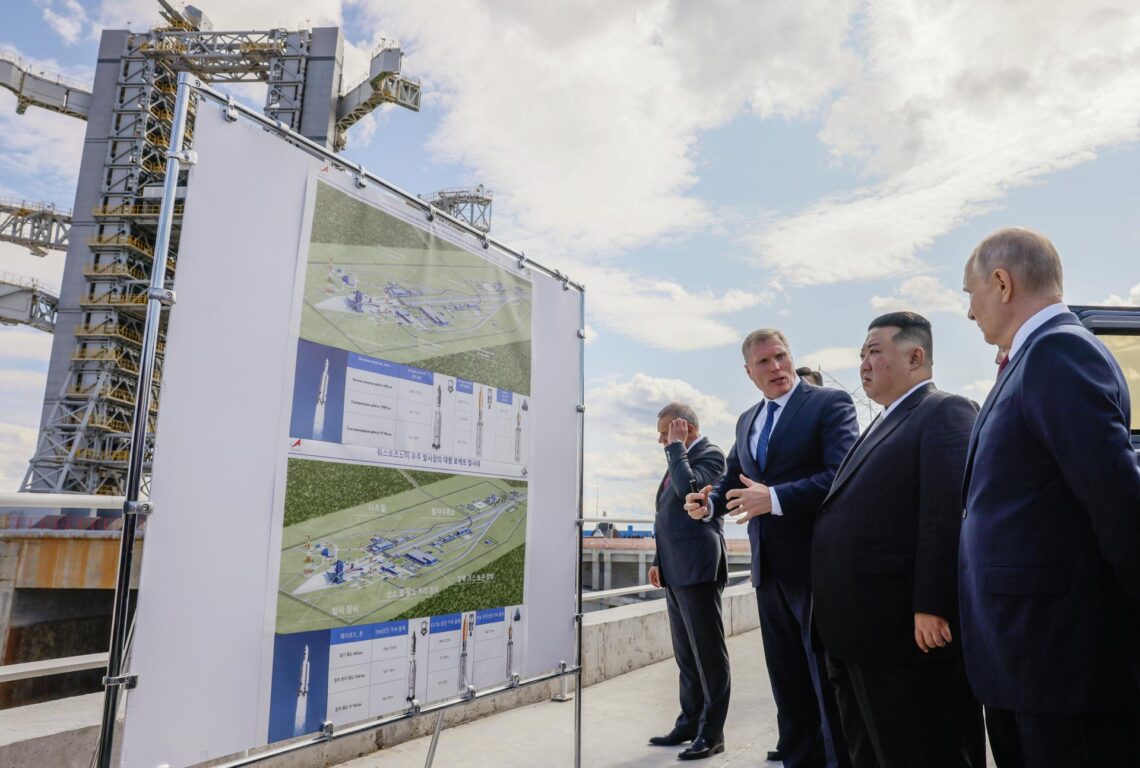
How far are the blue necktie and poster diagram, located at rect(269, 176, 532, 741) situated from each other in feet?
3.60

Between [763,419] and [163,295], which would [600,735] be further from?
[163,295]

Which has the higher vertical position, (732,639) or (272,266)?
(272,266)

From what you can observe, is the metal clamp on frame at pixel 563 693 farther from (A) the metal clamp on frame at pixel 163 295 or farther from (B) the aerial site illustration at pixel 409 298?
(A) the metal clamp on frame at pixel 163 295

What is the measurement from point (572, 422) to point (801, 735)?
1727mm

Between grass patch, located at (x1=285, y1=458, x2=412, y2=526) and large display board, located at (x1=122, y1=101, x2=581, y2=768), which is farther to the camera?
grass patch, located at (x1=285, y1=458, x2=412, y2=526)

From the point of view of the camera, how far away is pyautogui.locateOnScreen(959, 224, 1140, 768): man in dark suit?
61.0 inches

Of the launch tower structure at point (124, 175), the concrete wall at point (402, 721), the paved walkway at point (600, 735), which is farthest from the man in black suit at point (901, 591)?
the launch tower structure at point (124, 175)

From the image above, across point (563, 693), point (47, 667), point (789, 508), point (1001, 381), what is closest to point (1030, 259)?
point (1001, 381)

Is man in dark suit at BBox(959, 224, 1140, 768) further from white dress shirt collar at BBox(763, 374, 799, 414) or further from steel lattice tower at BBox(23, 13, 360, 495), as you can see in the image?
steel lattice tower at BBox(23, 13, 360, 495)

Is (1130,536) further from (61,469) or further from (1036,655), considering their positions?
(61,469)

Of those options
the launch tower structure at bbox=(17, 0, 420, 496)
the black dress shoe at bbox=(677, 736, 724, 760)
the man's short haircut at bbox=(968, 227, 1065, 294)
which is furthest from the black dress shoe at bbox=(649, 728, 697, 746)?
the launch tower structure at bbox=(17, 0, 420, 496)

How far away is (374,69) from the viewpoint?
35.6 m

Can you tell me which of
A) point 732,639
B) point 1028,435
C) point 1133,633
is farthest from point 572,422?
point 732,639

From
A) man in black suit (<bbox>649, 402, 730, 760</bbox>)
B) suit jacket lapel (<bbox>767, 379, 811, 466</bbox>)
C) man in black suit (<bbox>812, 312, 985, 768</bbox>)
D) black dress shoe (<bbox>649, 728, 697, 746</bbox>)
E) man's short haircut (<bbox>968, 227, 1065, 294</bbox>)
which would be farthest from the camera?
black dress shoe (<bbox>649, 728, 697, 746</bbox>)
